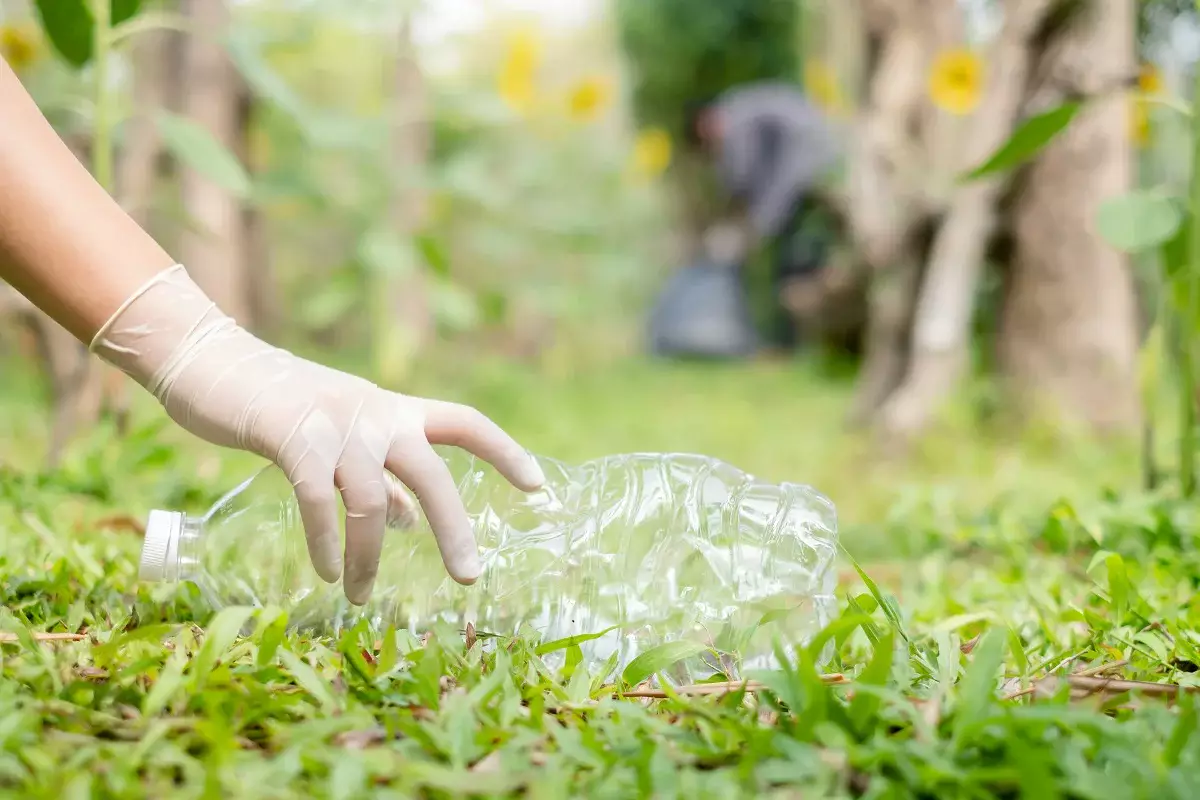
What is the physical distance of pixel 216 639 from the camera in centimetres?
80

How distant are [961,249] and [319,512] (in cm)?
231

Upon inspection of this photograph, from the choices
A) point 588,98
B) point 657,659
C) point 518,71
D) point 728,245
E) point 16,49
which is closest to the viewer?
point 657,659

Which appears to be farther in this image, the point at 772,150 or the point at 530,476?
the point at 772,150

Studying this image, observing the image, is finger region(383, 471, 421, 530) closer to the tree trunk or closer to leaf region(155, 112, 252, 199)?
leaf region(155, 112, 252, 199)

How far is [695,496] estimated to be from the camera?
1.31 meters

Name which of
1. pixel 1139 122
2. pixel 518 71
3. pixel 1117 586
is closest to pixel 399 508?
pixel 1117 586

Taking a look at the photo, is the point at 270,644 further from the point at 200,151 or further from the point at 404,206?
the point at 404,206

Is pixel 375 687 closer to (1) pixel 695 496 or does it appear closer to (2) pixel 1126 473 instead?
(1) pixel 695 496

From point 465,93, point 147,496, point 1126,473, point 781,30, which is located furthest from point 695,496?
point 781,30

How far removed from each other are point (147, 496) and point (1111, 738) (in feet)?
5.06

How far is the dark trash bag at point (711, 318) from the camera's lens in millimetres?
6238

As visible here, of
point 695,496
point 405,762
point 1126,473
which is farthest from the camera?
point 1126,473

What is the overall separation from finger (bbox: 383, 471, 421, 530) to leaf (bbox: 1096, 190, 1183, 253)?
1.13 metres

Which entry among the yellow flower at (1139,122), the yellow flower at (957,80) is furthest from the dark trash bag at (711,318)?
the yellow flower at (957,80)
